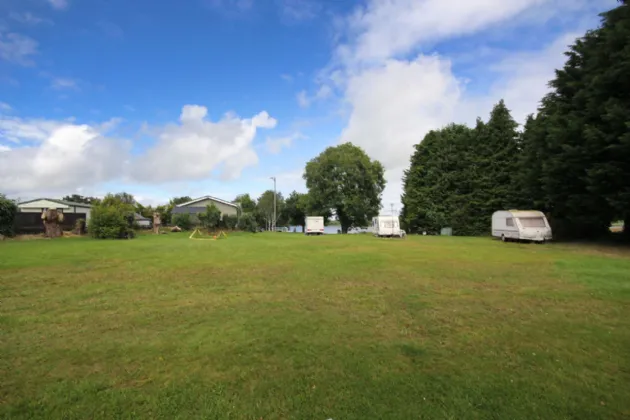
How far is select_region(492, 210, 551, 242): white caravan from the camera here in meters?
21.6

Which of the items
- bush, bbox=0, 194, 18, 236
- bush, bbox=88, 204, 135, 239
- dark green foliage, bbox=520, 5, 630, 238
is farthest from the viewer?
bush, bbox=88, 204, 135, 239

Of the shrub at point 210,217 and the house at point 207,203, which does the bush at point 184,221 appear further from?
the house at point 207,203

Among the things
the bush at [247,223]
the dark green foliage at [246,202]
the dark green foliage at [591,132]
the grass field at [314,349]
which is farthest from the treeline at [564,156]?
the dark green foliage at [246,202]

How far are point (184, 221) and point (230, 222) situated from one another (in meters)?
5.47

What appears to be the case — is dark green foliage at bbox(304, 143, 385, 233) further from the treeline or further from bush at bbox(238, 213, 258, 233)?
the treeline

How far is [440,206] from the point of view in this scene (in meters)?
36.8

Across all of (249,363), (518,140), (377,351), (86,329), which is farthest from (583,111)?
(86,329)

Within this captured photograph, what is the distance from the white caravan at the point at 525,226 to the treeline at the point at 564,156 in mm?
1813

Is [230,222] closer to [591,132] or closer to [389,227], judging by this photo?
[389,227]

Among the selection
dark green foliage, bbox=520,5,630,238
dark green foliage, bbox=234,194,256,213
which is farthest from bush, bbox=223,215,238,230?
dark green foliage, bbox=234,194,256,213

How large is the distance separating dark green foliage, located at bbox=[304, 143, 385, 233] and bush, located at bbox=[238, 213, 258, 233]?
39.3ft

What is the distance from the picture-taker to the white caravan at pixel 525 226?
21578 millimetres

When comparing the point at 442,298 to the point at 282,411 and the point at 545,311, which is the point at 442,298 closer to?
the point at 545,311

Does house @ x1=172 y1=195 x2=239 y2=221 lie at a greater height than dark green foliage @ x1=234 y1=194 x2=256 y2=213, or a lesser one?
lesser
